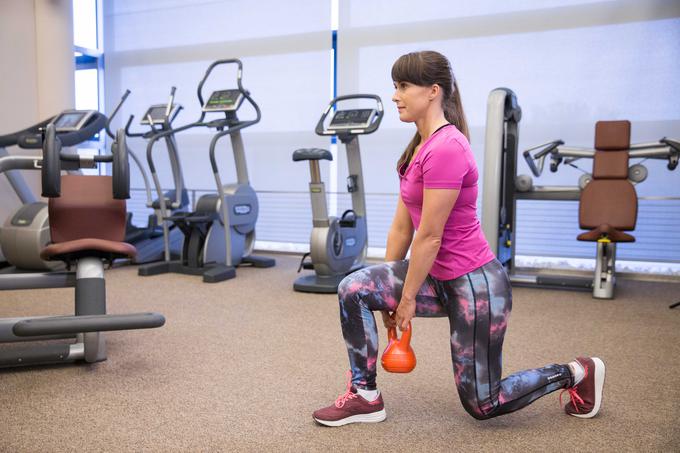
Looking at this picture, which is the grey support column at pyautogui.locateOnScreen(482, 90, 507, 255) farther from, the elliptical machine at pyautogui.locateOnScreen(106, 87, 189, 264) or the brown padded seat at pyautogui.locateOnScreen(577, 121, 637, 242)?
the elliptical machine at pyautogui.locateOnScreen(106, 87, 189, 264)

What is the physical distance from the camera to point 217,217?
17.3 ft

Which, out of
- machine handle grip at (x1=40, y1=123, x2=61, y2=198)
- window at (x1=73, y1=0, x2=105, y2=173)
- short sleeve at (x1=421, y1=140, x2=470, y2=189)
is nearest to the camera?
short sleeve at (x1=421, y1=140, x2=470, y2=189)

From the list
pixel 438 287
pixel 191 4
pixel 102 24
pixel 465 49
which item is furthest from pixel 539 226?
pixel 102 24

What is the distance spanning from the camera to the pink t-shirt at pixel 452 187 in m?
1.74

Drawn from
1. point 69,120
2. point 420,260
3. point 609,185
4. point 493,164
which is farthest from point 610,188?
point 69,120

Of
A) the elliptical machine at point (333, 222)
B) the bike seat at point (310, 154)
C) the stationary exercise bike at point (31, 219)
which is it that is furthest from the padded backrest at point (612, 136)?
the stationary exercise bike at point (31, 219)

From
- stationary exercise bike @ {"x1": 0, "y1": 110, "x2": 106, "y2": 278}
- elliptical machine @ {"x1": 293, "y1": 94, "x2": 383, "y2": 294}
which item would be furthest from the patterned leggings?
stationary exercise bike @ {"x1": 0, "y1": 110, "x2": 106, "y2": 278}

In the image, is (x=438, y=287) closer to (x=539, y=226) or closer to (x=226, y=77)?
(x=539, y=226)

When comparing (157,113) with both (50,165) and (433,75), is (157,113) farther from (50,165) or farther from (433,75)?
(433,75)

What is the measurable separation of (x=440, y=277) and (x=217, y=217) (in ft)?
12.0

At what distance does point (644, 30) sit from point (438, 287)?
4577mm

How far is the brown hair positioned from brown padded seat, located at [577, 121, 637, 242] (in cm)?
296

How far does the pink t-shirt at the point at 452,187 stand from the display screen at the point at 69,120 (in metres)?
4.15

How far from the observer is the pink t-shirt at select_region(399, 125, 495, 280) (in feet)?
5.71
